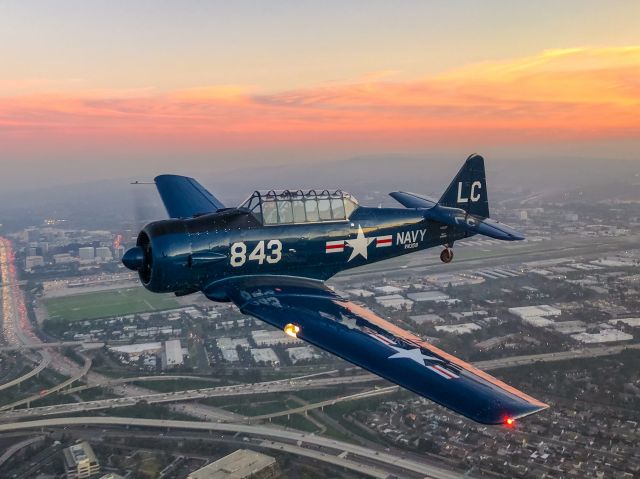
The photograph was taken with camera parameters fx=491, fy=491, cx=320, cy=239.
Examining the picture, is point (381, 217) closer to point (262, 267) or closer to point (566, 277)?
point (262, 267)

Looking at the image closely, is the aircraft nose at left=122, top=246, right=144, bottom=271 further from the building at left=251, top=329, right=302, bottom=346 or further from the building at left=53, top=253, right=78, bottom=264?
the building at left=53, top=253, right=78, bottom=264

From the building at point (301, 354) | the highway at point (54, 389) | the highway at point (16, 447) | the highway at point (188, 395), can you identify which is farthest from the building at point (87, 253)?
the highway at point (16, 447)

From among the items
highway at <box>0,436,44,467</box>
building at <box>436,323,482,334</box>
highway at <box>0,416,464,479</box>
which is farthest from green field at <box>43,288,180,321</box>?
building at <box>436,323,482,334</box>

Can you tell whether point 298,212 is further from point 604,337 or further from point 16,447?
point 604,337

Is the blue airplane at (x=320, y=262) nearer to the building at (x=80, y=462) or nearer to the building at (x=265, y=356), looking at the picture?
the building at (x=80, y=462)

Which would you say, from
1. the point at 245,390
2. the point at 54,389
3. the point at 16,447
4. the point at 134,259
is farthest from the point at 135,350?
the point at 134,259

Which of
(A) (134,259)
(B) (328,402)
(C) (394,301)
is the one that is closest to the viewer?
(A) (134,259)
